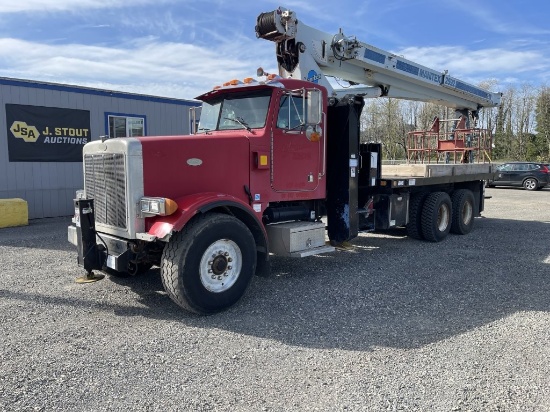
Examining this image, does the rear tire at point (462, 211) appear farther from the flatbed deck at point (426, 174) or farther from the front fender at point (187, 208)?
the front fender at point (187, 208)

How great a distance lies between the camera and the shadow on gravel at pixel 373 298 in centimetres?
454

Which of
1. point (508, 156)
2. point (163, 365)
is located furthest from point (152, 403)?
point (508, 156)

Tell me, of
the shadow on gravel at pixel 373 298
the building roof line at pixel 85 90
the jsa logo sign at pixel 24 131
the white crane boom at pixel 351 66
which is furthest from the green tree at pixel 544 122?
the jsa logo sign at pixel 24 131

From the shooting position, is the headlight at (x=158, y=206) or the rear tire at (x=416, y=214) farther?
the rear tire at (x=416, y=214)

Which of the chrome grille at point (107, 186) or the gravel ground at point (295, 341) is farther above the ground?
the chrome grille at point (107, 186)

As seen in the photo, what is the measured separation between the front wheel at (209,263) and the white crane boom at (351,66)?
11.2 ft

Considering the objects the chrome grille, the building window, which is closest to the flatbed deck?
the chrome grille

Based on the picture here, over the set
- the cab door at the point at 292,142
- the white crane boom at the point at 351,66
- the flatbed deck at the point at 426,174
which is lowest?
the flatbed deck at the point at 426,174

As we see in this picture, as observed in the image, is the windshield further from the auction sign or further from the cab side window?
the auction sign

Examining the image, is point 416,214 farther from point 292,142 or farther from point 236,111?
point 236,111

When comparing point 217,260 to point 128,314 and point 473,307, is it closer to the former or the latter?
point 128,314

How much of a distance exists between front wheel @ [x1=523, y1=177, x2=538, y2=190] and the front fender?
2209 cm

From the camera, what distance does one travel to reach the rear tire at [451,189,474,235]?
32.5ft

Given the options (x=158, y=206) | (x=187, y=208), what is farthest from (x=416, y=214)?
(x=158, y=206)
